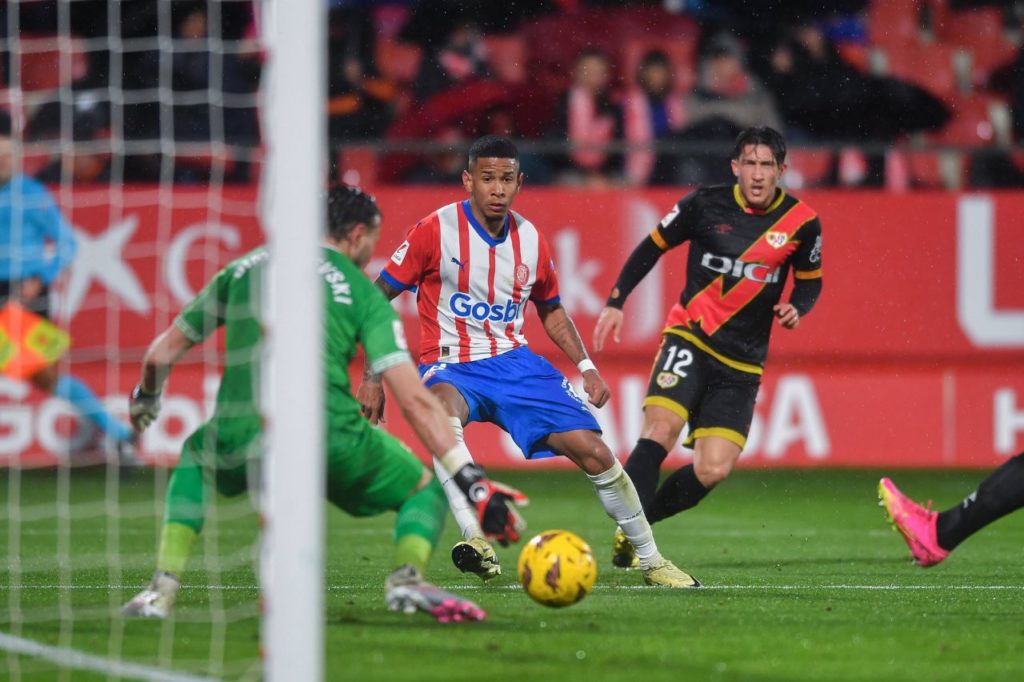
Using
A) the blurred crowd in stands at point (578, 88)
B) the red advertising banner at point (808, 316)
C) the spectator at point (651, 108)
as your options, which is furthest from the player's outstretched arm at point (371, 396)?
the spectator at point (651, 108)

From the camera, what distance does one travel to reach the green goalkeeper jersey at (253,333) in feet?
19.1

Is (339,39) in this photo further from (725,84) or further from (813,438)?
(813,438)

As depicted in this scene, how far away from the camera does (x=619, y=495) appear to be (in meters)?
7.23

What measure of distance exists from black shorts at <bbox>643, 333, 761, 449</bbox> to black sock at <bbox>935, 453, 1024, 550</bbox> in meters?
1.50

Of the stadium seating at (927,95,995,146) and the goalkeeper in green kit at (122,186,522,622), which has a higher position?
the stadium seating at (927,95,995,146)

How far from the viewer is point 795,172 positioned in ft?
44.7

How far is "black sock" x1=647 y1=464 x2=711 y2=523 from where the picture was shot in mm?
7949

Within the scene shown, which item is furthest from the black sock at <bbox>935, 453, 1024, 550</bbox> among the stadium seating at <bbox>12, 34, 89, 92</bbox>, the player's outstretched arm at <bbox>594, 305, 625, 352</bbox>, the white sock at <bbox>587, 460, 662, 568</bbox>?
the stadium seating at <bbox>12, 34, 89, 92</bbox>

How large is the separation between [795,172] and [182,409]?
5317mm

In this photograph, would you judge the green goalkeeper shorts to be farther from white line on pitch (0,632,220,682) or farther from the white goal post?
the white goal post

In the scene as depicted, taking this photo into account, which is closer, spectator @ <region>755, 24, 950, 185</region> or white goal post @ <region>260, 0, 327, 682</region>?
white goal post @ <region>260, 0, 327, 682</region>

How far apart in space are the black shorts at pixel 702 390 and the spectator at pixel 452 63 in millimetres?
6075

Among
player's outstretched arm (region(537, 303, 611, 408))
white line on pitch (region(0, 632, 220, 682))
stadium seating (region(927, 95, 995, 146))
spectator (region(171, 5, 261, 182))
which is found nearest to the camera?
white line on pitch (region(0, 632, 220, 682))

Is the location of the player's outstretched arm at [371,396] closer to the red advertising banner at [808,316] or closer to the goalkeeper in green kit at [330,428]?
the goalkeeper in green kit at [330,428]
